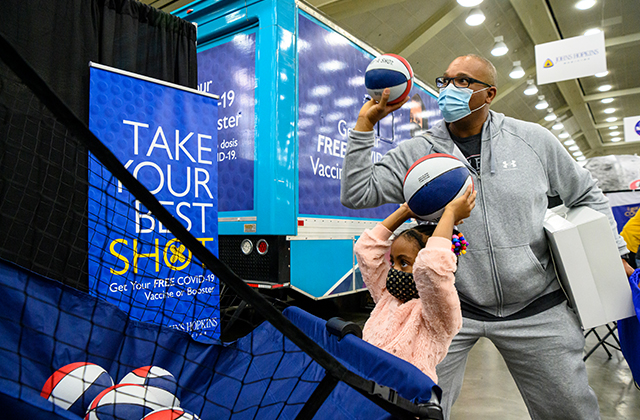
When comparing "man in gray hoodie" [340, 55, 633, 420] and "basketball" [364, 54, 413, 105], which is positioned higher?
"basketball" [364, 54, 413, 105]

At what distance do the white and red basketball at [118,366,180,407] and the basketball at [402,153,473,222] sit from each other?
0.96 m

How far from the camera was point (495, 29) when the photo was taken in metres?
10.4

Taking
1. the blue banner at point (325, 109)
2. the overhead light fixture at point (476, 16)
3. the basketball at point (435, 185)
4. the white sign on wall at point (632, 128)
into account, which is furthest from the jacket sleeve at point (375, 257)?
the white sign on wall at point (632, 128)

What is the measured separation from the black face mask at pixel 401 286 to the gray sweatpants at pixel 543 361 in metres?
0.42

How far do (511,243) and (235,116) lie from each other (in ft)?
8.06

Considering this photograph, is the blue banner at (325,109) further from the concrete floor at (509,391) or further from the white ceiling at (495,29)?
the white ceiling at (495,29)

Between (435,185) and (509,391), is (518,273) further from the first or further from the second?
(509,391)

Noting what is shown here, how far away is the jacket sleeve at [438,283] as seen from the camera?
1141mm

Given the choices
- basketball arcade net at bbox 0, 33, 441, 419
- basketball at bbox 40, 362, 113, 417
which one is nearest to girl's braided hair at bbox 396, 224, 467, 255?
basketball arcade net at bbox 0, 33, 441, 419

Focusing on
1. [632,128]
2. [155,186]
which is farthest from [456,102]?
[632,128]

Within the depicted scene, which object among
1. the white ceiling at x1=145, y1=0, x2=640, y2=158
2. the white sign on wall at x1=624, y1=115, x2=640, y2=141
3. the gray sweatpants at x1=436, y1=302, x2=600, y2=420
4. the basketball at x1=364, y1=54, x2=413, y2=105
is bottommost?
the gray sweatpants at x1=436, y1=302, x2=600, y2=420

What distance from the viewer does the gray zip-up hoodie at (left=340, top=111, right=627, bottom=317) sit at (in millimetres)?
1598

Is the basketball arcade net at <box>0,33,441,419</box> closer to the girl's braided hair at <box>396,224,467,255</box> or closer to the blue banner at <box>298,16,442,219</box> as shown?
the girl's braided hair at <box>396,224,467,255</box>

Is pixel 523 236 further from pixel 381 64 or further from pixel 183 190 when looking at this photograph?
pixel 183 190
